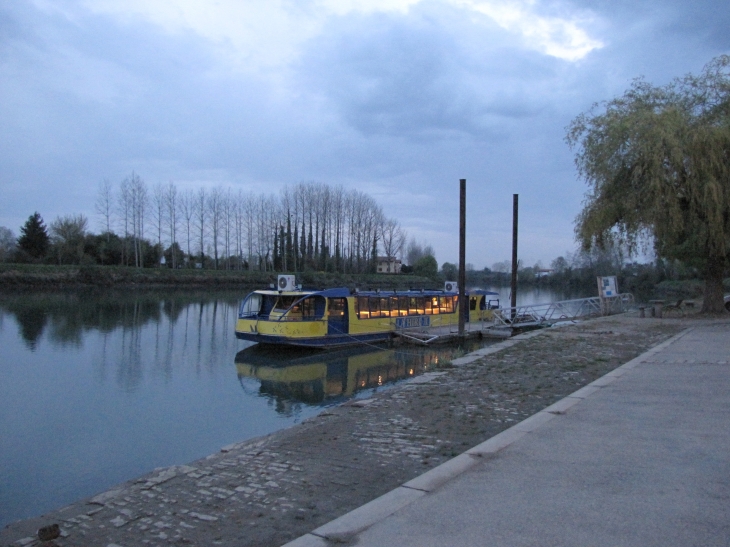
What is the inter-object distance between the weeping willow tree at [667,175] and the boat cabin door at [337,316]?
1085 cm

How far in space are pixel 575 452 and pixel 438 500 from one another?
6.25ft

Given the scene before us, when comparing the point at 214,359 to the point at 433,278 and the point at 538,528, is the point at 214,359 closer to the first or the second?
the point at 538,528

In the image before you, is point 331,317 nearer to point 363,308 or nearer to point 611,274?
point 363,308

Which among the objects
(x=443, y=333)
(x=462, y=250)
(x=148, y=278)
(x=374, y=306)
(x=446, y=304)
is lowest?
(x=443, y=333)

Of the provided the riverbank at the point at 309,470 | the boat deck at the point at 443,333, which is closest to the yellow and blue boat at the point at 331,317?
the boat deck at the point at 443,333

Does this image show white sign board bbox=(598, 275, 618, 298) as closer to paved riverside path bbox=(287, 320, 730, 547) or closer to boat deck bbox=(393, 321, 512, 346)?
boat deck bbox=(393, 321, 512, 346)

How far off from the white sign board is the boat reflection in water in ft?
34.5

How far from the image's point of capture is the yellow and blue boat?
24.3m

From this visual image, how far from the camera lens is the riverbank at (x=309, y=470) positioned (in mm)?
5293

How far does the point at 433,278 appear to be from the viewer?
298 ft

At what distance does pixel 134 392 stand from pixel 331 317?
10.1m

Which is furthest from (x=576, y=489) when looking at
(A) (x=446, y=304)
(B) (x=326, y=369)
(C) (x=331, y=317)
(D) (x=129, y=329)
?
(D) (x=129, y=329)

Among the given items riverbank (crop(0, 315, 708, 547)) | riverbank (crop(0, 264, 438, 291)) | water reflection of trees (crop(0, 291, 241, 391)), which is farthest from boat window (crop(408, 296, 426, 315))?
riverbank (crop(0, 264, 438, 291))

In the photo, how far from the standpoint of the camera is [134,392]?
56.4 feet
